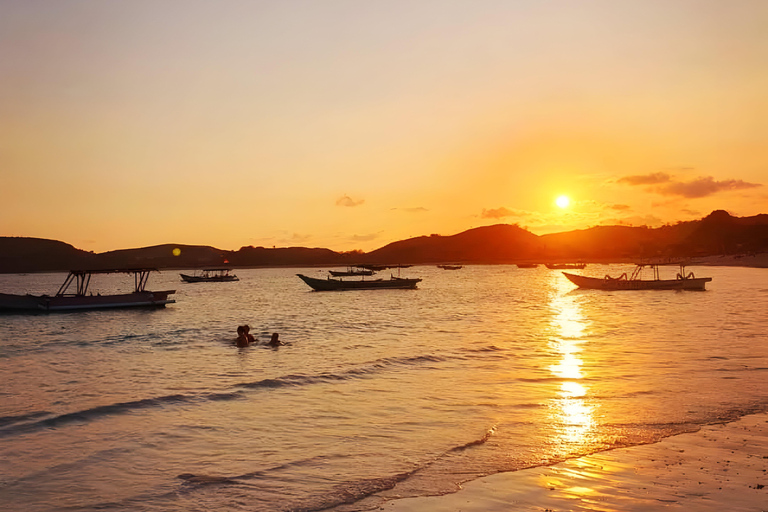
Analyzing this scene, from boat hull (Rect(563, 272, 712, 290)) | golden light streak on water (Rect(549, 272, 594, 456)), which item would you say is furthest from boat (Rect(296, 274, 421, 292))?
golden light streak on water (Rect(549, 272, 594, 456))

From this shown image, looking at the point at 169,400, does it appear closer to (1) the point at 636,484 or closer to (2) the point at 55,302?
(1) the point at 636,484

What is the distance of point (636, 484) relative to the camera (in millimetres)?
8258

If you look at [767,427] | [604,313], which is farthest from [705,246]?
[767,427]

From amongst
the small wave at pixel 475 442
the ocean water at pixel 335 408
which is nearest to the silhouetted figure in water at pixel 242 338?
the ocean water at pixel 335 408

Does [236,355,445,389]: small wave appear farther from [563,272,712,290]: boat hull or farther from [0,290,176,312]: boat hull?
[563,272,712,290]: boat hull

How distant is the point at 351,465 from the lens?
9.67 meters

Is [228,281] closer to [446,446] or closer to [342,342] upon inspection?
[342,342]

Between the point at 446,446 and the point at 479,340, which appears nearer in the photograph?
the point at 446,446

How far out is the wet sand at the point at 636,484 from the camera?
755 cm

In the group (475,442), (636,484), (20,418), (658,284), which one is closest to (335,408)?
(475,442)

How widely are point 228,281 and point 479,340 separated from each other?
366ft

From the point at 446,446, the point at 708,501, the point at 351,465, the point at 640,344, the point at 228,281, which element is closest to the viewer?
the point at 708,501

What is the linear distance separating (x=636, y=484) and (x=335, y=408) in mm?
7460

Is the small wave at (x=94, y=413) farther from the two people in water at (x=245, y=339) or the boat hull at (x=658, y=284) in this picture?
the boat hull at (x=658, y=284)
